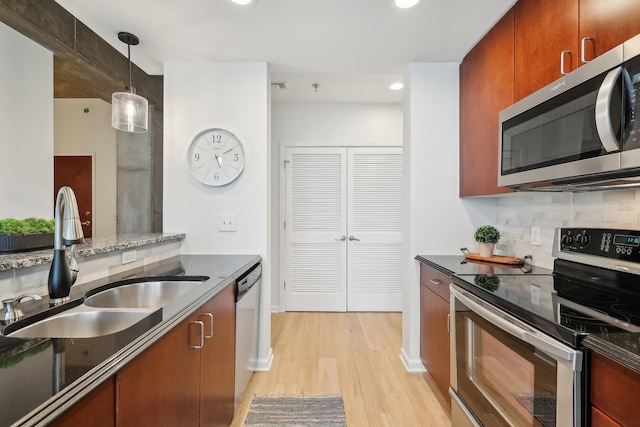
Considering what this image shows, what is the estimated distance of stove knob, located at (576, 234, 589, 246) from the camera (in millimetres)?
1410

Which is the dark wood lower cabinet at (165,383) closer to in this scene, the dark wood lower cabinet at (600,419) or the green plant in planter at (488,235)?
the dark wood lower cabinet at (600,419)

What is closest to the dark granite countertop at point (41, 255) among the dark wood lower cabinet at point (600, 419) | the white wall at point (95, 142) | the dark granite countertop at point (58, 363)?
the dark granite countertop at point (58, 363)

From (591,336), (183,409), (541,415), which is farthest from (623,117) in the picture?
(183,409)

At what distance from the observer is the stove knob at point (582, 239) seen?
141cm

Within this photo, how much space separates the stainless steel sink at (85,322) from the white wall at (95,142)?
12.6 ft

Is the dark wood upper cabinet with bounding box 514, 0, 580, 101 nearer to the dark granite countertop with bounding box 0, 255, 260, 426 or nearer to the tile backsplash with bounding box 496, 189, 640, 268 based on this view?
the tile backsplash with bounding box 496, 189, 640, 268

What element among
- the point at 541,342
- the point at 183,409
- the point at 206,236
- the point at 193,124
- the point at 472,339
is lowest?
the point at 183,409

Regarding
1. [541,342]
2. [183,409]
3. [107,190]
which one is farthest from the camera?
[107,190]

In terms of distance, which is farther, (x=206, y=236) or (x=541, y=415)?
(x=206, y=236)

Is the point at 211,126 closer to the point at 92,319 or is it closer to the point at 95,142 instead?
the point at 92,319

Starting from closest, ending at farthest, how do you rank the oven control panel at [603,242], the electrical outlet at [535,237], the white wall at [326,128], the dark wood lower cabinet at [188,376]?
the dark wood lower cabinet at [188,376] < the oven control panel at [603,242] < the electrical outlet at [535,237] < the white wall at [326,128]

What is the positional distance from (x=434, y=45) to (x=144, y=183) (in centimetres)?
303

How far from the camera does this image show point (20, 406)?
0.53 meters

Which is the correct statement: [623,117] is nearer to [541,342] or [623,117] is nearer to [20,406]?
[541,342]
